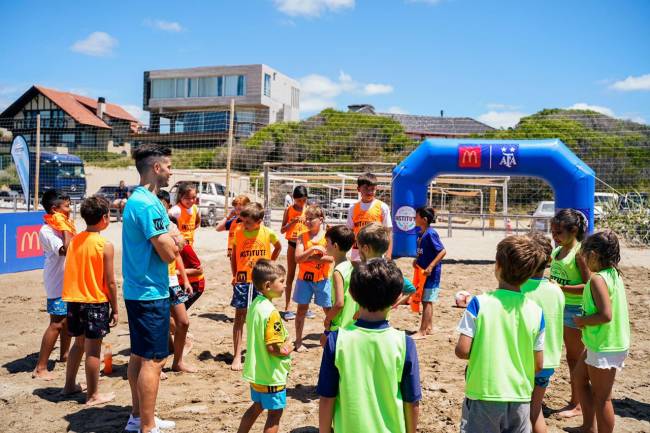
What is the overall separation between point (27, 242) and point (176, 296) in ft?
21.7

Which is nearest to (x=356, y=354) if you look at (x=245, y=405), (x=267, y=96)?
(x=245, y=405)

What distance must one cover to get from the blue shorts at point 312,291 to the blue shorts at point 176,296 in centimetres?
110

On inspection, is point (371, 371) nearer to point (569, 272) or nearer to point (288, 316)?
point (569, 272)

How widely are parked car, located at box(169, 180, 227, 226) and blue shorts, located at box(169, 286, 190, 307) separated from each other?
1414 centimetres

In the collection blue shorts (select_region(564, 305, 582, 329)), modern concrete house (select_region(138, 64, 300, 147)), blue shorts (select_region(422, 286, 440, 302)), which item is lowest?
blue shorts (select_region(422, 286, 440, 302))

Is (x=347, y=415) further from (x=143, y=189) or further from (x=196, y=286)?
(x=196, y=286)

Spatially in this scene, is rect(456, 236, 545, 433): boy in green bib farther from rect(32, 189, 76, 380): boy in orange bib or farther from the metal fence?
the metal fence

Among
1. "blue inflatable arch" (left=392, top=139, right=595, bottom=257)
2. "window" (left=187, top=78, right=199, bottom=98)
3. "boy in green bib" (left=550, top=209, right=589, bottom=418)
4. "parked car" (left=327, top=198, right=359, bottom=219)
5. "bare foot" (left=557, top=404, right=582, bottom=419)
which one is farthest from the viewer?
"window" (left=187, top=78, right=199, bottom=98)

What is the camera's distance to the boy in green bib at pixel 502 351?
2322mm

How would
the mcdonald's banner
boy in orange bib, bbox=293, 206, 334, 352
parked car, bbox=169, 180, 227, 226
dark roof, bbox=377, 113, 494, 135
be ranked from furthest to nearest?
dark roof, bbox=377, 113, 494, 135
parked car, bbox=169, 180, 227, 226
the mcdonald's banner
boy in orange bib, bbox=293, 206, 334, 352

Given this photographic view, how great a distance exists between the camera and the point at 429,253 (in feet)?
19.0

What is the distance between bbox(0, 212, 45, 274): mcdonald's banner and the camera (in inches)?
363

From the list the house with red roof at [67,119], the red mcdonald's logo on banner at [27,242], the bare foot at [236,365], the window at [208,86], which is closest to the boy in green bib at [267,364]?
the bare foot at [236,365]

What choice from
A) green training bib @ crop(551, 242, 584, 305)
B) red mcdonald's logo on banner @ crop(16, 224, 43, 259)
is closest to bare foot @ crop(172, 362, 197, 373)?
green training bib @ crop(551, 242, 584, 305)
